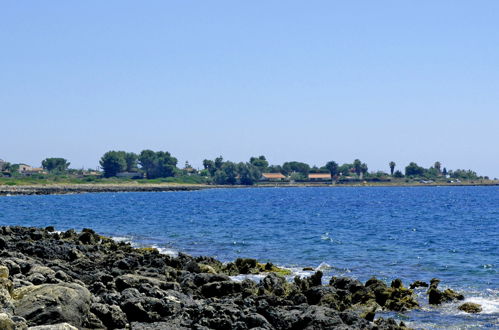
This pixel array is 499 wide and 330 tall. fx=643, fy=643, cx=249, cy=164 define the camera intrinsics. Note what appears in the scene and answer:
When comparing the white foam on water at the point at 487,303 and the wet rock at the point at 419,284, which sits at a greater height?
the wet rock at the point at 419,284

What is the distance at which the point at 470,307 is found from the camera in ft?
62.5

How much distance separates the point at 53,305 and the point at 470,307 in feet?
40.6

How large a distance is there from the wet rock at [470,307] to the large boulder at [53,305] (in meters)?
11.4

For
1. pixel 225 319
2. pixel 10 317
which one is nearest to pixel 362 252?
pixel 225 319

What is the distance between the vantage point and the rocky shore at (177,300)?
12578 mm

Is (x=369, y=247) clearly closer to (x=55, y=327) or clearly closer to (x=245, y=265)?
(x=245, y=265)

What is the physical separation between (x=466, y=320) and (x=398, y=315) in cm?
185

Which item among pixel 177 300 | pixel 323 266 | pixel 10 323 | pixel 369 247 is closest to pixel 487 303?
pixel 323 266

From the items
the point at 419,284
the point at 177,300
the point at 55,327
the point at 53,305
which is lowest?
the point at 419,284

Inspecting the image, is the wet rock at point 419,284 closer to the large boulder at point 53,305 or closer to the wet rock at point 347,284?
A: the wet rock at point 347,284

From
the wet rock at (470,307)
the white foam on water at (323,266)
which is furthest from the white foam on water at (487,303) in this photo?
the white foam on water at (323,266)

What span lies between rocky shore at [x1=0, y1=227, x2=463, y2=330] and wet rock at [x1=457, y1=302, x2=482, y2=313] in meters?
0.99

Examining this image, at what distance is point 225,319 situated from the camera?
13.4m

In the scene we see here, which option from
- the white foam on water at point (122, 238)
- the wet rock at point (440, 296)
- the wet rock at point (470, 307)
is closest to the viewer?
the wet rock at point (470, 307)
